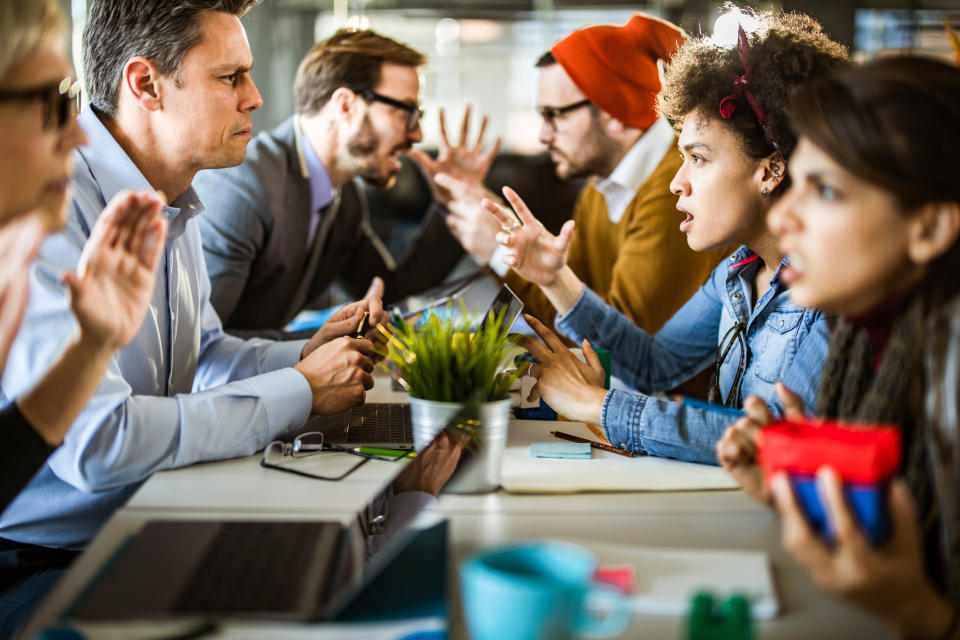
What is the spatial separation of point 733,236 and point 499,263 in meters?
0.96

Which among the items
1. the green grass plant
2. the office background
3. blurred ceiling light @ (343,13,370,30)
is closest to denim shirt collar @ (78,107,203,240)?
the green grass plant

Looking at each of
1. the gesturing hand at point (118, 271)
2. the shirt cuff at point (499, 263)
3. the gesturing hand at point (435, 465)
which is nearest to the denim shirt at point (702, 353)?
the gesturing hand at point (435, 465)

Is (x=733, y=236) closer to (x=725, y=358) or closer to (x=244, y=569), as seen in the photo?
(x=725, y=358)

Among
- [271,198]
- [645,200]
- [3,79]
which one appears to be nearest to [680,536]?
[3,79]

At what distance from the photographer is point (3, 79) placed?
0.94 meters

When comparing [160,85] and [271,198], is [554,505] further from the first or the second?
[271,198]

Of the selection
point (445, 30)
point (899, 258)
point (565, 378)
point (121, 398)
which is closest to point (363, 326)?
point (565, 378)

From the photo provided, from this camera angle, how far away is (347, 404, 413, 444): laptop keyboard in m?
1.43

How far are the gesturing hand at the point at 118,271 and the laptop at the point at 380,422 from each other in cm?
47

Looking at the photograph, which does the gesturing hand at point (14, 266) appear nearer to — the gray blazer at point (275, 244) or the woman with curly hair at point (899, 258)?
the woman with curly hair at point (899, 258)

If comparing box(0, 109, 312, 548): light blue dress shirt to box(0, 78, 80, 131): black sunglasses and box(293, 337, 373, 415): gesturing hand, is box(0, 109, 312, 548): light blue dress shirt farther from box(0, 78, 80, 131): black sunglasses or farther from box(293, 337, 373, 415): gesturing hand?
box(0, 78, 80, 131): black sunglasses

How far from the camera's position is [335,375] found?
150 centimetres

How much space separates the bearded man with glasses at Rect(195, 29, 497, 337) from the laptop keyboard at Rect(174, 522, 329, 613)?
1570 mm

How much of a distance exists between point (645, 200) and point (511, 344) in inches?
49.9
